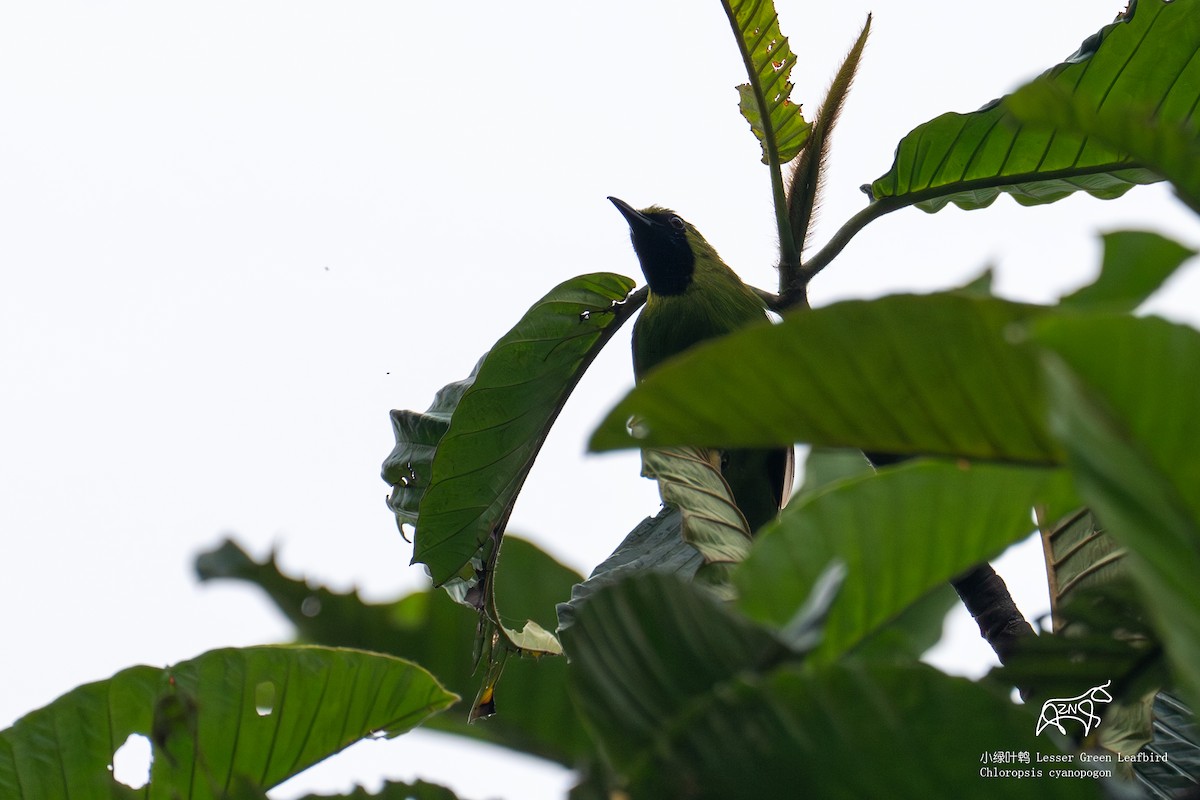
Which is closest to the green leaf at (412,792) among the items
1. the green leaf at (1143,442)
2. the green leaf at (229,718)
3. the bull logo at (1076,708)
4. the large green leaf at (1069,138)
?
the green leaf at (229,718)

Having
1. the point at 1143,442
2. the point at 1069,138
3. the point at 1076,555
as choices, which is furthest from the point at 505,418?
the point at 1143,442

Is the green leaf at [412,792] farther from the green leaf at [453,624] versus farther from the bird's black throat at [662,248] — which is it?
the bird's black throat at [662,248]

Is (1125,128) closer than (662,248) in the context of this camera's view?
Yes

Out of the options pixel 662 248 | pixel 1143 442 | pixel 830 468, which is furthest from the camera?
pixel 662 248

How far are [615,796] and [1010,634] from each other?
0.85 meters

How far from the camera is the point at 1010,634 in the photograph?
133cm

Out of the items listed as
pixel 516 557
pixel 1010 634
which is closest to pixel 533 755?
pixel 1010 634

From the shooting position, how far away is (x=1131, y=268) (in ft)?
2.19

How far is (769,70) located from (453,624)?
115 centimetres

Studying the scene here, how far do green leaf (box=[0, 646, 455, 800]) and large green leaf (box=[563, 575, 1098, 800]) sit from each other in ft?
1.52

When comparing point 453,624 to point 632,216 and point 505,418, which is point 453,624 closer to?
point 505,418

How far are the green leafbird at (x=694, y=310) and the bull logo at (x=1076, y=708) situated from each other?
170 cm

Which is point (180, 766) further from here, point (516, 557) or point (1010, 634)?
point (516, 557)

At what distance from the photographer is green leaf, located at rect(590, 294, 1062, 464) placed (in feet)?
2.07
